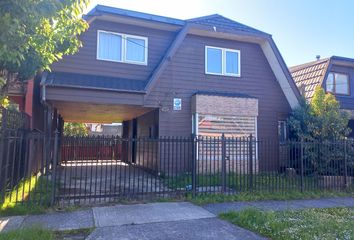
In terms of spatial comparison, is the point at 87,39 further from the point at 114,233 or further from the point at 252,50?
the point at 114,233

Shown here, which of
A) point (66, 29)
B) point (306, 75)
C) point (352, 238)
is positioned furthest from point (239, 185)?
point (306, 75)

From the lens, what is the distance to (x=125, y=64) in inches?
501

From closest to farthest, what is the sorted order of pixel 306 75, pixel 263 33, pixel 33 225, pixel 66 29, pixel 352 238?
pixel 352 238 → pixel 33 225 → pixel 66 29 → pixel 263 33 → pixel 306 75

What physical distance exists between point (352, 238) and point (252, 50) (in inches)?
418

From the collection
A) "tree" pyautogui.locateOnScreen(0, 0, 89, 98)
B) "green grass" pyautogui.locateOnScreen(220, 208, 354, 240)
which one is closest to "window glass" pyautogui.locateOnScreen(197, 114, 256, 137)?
"green grass" pyautogui.locateOnScreen(220, 208, 354, 240)

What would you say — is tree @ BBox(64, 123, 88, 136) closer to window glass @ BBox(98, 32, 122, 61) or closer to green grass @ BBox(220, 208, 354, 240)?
window glass @ BBox(98, 32, 122, 61)

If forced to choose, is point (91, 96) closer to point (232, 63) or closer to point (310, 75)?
point (232, 63)

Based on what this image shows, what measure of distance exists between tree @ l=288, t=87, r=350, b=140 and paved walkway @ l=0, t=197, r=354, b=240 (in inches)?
212

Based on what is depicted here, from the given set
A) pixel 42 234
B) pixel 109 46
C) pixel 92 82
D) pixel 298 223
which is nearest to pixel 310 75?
pixel 109 46

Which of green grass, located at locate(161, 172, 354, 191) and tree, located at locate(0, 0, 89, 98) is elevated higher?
tree, located at locate(0, 0, 89, 98)

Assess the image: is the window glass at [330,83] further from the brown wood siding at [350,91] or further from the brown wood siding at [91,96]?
the brown wood siding at [91,96]

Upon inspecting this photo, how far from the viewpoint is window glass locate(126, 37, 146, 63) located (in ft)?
42.5

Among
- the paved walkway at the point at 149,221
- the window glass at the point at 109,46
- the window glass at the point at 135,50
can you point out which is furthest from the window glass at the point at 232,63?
the paved walkway at the point at 149,221

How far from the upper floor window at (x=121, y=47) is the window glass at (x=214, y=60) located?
2.90 m
